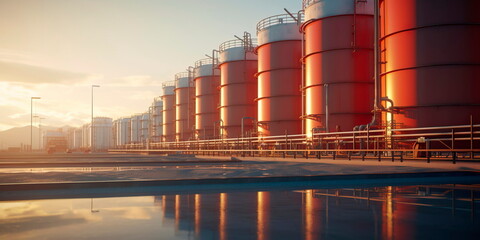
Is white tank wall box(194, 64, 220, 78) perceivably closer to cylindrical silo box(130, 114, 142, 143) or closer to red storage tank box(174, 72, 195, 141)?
red storage tank box(174, 72, 195, 141)

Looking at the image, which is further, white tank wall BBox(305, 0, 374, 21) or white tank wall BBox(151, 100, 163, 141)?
white tank wall BBox(151, 100, 163, 141)

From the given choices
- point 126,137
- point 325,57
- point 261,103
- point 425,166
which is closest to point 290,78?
point 261,103

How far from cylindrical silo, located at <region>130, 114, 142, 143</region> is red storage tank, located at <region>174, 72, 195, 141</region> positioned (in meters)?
31.3

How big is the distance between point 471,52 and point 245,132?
70.2 ft

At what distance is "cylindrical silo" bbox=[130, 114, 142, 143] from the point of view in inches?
3271

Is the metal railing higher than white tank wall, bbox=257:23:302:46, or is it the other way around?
white tank wall, bbox=257:23:302:46

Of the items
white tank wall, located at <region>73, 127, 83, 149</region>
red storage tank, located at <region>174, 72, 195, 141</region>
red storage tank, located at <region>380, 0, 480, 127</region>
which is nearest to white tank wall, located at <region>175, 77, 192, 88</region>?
red storage tank, located at <region>174, 72, 195, 141</region>

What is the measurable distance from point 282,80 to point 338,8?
7.05 metres

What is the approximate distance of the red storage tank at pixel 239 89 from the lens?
3622 centimetres

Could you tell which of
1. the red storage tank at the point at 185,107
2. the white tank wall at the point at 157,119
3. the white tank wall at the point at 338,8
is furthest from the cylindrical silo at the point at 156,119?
the white tank wall at the point at 338,8

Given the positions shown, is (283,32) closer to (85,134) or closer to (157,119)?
(157,119)

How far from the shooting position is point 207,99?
44.6 meters

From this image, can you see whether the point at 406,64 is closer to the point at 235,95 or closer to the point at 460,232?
the point at 460,232

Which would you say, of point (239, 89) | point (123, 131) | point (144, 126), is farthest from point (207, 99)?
point (123, 131)
